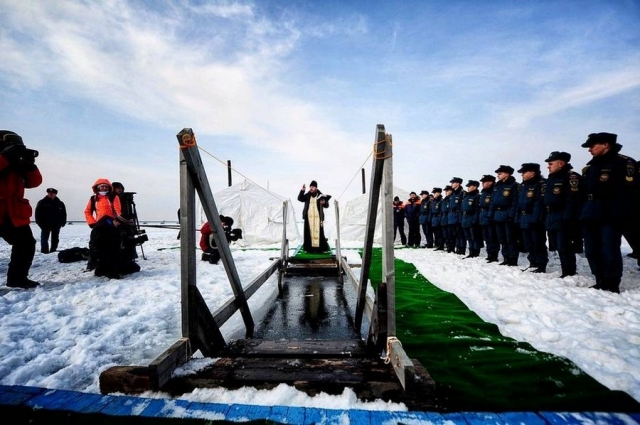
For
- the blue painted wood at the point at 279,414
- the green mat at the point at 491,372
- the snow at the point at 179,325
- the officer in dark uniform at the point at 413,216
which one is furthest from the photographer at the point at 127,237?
the officer in dark uniform at the point at 413,216

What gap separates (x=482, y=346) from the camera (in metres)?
2.44

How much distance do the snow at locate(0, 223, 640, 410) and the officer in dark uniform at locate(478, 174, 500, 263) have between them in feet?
7.00

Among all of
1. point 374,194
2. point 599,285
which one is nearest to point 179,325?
point 374,194

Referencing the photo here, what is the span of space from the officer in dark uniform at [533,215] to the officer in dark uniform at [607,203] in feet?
5.01

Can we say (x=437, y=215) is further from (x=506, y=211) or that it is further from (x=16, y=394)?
(x=16, y=394)

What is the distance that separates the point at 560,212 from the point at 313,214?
5.94 m

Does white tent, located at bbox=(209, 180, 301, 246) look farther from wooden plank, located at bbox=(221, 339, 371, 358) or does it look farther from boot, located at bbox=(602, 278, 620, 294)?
wooden plank, located at bbox=(221, 339, 371, 358)

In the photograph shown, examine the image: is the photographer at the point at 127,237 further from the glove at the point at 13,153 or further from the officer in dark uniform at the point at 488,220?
the officer in dark uniform at the point at 488,220

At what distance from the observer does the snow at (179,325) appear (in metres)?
1.95

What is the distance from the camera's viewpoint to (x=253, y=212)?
14680 mm

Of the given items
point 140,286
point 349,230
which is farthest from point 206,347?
point 349,230

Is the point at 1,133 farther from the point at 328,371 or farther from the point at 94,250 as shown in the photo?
the point at 328,371

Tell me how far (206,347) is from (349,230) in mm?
13706

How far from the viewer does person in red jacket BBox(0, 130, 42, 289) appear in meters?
4.01
